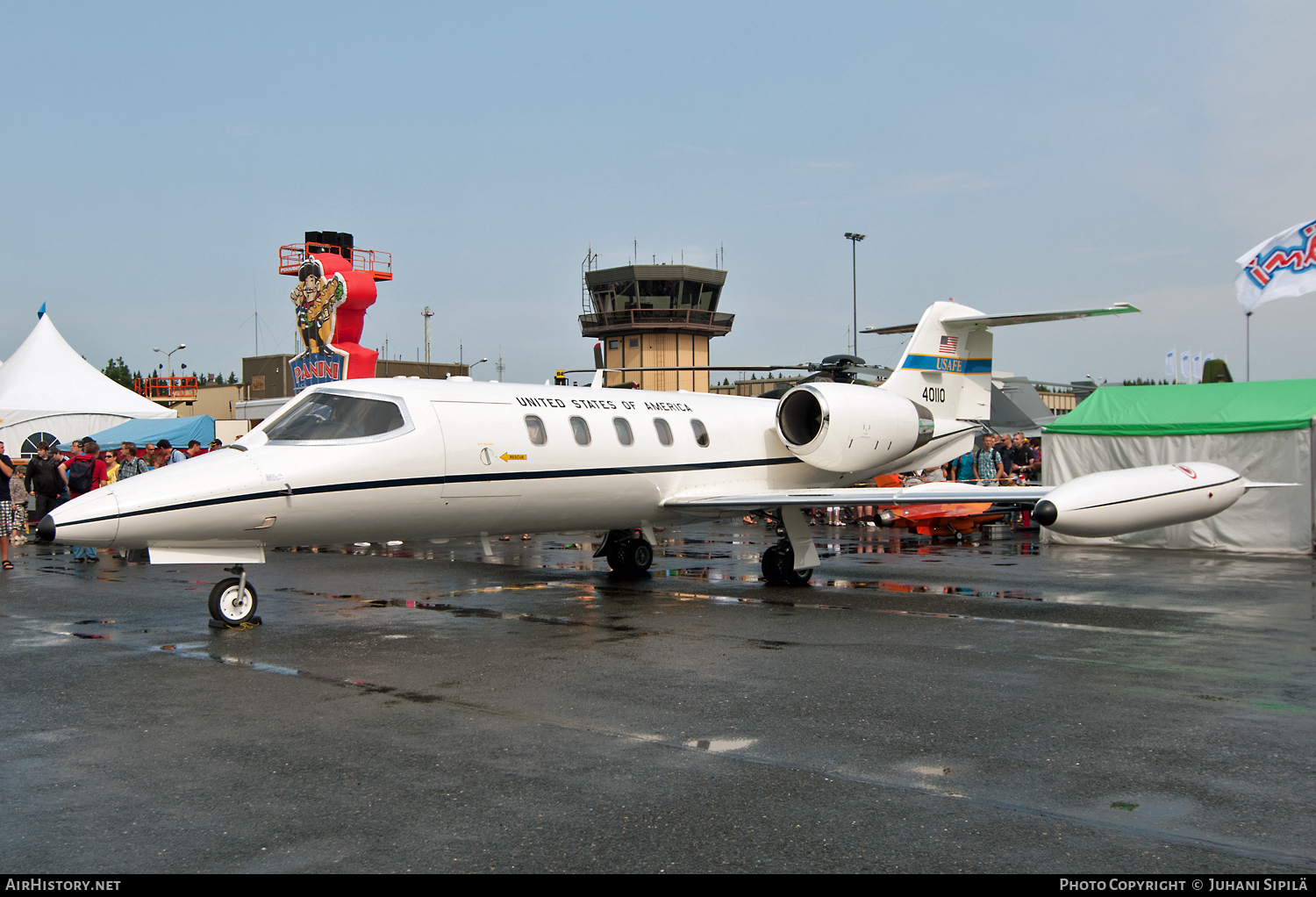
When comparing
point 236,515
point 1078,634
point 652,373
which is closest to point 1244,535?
point 1078,634

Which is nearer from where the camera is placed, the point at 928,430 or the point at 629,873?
the point at 629,873

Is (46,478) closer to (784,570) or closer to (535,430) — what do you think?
(535,430)

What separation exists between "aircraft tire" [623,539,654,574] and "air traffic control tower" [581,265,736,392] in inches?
1888

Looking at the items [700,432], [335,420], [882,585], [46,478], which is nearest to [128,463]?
A: [46,478]

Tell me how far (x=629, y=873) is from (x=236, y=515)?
6812 millimetres

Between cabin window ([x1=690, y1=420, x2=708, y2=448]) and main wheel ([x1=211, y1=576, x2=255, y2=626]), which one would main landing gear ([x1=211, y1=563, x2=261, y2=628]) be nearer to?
main wheel ([x1=211, y1=576, x2=255, y2=626])

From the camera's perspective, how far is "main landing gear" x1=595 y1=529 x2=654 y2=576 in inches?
573

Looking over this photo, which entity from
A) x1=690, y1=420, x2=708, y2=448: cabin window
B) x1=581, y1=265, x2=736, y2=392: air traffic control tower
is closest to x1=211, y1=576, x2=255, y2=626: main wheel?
x1=690, y1=420, x2=708, y2=448: cabin window

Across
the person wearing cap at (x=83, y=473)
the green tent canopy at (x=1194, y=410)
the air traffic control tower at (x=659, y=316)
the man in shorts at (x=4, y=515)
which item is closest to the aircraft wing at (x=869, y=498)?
the green tent canopy at (x=1194, y=410)

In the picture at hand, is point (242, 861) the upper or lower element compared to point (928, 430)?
lower

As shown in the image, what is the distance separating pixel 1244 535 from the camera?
1736 centimetres

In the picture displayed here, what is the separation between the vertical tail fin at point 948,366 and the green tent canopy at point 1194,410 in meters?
3.33

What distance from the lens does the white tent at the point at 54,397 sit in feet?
117
